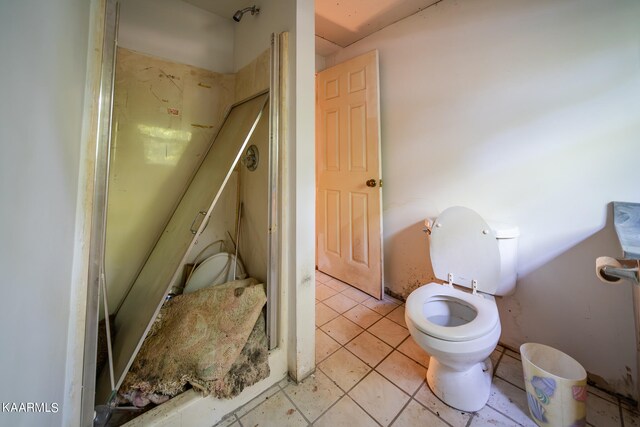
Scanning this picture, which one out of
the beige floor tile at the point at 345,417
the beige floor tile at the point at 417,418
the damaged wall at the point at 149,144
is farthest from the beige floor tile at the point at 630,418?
the damaged wall at the point at 149,144

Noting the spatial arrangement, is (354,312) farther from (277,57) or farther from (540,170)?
(277,57)

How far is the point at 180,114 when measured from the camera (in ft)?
5.40

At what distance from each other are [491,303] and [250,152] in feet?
5.50

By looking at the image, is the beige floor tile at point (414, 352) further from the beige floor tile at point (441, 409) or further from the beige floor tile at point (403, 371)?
the beige floor tile at point (441, 409)

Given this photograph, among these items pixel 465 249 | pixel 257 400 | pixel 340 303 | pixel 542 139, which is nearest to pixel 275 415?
pixel 257 400

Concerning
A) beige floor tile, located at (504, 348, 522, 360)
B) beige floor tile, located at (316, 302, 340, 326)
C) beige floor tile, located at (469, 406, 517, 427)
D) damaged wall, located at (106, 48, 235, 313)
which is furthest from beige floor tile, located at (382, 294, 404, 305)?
damaged wall, located at (106, 48, 235, 313)

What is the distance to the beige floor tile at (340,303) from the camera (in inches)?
79.0

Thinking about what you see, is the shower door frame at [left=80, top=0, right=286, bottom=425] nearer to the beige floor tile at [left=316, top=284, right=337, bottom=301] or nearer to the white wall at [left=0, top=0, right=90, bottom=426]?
the white wall at [left=0, top=0, right=90, bottom=426]

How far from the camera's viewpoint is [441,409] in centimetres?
115

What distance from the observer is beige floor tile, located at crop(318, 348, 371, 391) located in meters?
1.30

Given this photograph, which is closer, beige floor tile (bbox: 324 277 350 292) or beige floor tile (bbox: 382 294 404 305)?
beige floor tile (bbox: 382 294 404 305)

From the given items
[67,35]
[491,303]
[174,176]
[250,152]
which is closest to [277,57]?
[250,152]

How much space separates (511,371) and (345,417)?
3.33 feet

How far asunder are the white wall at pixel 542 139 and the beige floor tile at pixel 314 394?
45.4 inches
